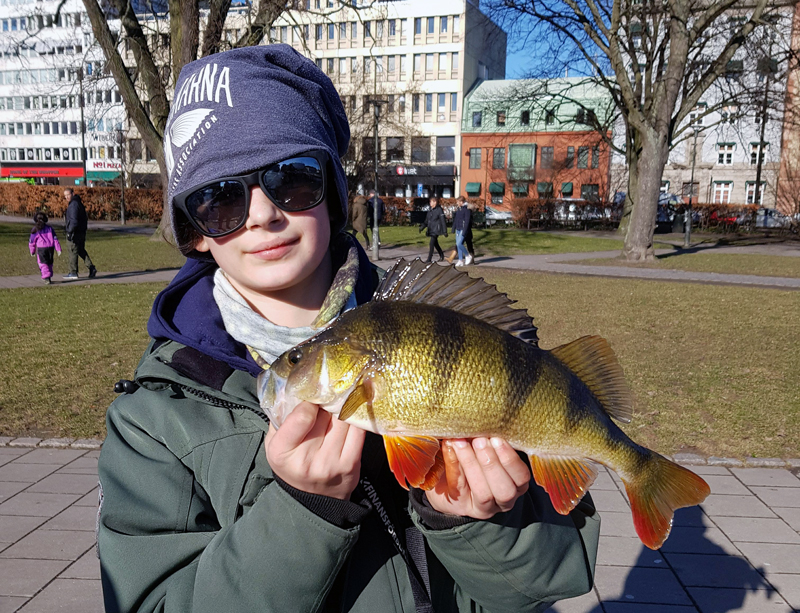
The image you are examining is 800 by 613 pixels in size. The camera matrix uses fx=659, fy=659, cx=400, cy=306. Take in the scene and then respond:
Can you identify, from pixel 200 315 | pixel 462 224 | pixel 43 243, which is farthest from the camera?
pixel 462 224

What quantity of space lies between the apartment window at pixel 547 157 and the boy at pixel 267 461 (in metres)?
Result: 64.7

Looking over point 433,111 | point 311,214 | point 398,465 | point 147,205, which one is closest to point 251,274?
point 311,214

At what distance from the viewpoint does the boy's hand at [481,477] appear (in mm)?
1508

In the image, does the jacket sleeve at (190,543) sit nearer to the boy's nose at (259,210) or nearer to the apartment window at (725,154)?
the boy's nose at (259,210)

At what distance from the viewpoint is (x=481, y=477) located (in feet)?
4.96

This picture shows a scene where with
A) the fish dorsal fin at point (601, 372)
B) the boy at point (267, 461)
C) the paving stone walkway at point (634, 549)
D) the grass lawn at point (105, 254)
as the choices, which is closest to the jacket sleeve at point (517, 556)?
the boy at point (267, 461)

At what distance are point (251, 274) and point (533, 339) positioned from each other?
800 millimetres

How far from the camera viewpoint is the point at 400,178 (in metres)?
68.8

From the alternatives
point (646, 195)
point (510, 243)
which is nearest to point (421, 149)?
point (510, 243)

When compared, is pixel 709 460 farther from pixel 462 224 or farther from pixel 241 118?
pixel 462 224

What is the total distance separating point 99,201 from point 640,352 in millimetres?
40298

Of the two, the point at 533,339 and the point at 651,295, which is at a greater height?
the point at 533,339

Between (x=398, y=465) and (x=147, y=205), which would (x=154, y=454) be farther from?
(x=147, y=205)

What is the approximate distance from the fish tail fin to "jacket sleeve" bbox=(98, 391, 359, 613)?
29.4 inches
